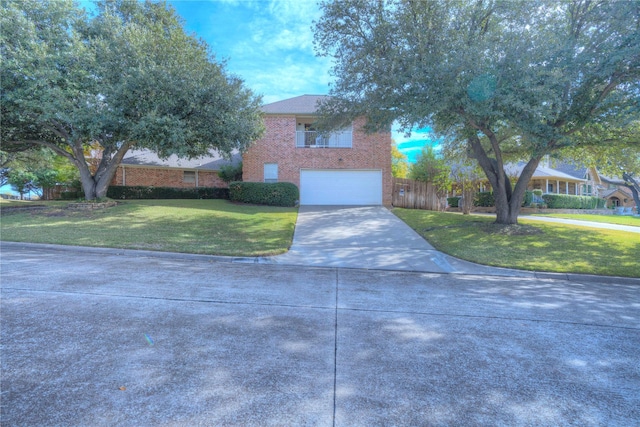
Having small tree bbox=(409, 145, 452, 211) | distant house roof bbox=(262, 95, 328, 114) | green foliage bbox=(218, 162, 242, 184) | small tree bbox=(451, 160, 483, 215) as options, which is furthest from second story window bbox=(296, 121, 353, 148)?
small tree bbox=(451, 160, 483, 215)

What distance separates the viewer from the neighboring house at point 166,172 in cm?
2253

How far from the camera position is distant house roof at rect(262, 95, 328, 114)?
19.1 meters

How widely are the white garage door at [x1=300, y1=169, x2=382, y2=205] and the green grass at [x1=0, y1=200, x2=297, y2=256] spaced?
4.39 meters

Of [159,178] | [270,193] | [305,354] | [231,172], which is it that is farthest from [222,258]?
[159,178]

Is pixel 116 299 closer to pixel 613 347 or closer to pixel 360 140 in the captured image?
pixel 613 347

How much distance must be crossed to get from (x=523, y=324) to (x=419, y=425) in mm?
2715

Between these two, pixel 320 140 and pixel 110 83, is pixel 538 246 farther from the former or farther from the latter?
pixel 110 83

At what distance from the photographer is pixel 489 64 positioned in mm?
8555

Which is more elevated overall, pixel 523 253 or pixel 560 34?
pixel 560 34

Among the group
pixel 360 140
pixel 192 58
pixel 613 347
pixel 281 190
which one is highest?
pixel 192 58

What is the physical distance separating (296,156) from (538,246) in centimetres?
1297

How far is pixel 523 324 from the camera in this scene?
4.22m

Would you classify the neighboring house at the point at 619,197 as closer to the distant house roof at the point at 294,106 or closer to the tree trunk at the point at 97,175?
the distant house roof at the point at 294,106

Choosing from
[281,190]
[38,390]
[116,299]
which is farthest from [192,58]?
[38,390]
